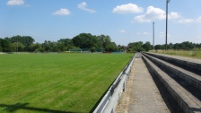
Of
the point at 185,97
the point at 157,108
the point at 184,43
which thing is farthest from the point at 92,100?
the point at 184,43

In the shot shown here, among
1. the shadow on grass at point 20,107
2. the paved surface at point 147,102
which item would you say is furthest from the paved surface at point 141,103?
the shadow on grass at point 20,107

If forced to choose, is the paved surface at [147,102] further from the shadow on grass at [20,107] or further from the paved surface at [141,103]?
the shadow on grass at [20,107]

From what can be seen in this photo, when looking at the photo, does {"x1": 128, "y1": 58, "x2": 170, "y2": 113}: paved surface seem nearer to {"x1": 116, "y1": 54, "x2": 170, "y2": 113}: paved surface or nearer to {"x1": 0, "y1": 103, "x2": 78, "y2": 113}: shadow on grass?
{"x1": 116, "y1": 54, "x2": 170, "y2": 113}: paved surface

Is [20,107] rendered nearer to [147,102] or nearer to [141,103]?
[141,103]

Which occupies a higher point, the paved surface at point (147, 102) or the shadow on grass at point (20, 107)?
the paved surface at point (147, 102)

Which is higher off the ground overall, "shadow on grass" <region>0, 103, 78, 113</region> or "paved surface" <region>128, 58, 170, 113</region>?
"paved surface" <region>128, 58, 170, 113</region>

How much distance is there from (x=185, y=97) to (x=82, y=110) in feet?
9.44

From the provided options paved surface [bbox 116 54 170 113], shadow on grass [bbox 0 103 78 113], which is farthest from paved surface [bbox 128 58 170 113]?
shadow on grass [bbox 0 103 78 113]

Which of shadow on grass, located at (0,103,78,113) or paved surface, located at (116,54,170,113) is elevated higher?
paved surface, located at (116,54,170,113)

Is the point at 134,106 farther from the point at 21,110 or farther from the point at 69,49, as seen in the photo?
the point at 69,49

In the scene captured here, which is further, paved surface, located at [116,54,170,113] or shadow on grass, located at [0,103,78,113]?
shadow on grass, located at [0,103,78,113]

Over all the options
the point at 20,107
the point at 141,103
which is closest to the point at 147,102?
the point at 141,103

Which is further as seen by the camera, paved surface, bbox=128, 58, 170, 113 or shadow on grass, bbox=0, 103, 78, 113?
shadow on grass, bbox=0, 103, 78, 113

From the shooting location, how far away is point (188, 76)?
30.4 feet
